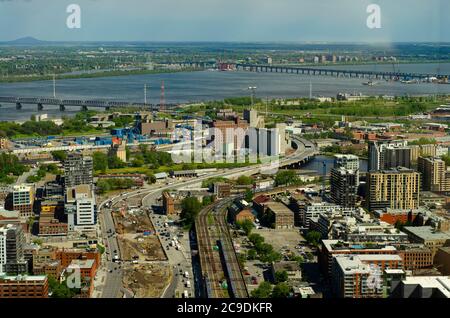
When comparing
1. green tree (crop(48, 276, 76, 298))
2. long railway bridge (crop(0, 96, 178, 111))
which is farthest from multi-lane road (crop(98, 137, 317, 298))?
long railway bridge (crop(0, 96, 178, 111))

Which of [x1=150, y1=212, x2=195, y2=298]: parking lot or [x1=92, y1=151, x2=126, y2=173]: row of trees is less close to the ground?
[x1=92, y1=151, x2=126, y2=173]: row of trees

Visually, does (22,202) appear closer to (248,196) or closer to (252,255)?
(248,196)

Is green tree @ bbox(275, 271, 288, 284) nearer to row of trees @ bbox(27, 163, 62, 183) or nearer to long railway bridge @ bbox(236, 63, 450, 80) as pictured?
row of trees @ bbox(27, 163, 62, 183)

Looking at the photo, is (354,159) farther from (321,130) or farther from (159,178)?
(321,130)

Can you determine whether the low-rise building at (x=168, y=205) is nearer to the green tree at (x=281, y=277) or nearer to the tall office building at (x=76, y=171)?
the tall office building at (x=76, y=171)

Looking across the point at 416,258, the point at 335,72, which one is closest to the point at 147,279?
the point at 416,258
